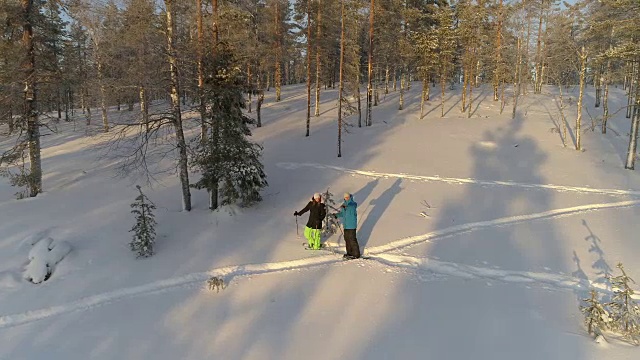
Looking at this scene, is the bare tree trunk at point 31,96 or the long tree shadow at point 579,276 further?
the bare tree trunk at point 31,96

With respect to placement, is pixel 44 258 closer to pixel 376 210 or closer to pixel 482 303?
pixel 376 210

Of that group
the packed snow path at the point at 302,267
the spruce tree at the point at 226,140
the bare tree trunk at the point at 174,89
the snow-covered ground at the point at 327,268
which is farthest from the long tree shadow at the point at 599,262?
the bare tree trunk at the point at 174,89

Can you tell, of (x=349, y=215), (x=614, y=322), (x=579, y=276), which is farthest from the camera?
(x=349, y=215)

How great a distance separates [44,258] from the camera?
30.5 ft

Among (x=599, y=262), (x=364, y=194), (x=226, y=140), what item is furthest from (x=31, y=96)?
(x=599, y=262)

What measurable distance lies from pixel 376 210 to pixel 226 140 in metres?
5.78

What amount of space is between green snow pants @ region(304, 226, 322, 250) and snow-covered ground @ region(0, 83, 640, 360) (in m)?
0.35

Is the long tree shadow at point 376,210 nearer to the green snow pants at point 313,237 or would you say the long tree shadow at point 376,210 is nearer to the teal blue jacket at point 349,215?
the teal blue jacket at point 349,215

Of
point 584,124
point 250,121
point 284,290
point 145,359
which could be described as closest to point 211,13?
point 250,121

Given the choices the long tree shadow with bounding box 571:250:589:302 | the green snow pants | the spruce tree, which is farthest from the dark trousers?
the long tree shadow with bounding box 571:250:589:302

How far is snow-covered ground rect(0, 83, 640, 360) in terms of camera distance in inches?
243

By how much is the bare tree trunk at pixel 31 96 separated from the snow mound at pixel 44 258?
5216 mm

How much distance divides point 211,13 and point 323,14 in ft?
61.4

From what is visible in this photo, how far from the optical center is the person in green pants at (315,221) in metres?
9.80
